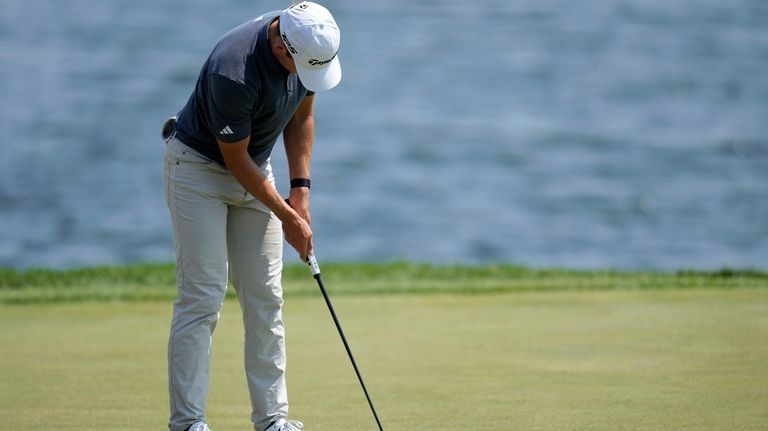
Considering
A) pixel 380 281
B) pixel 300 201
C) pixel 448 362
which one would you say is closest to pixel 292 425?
pixel 300 201

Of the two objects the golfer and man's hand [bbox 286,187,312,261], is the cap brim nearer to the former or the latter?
the golfer

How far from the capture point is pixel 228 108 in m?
3.80

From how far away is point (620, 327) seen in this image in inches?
235

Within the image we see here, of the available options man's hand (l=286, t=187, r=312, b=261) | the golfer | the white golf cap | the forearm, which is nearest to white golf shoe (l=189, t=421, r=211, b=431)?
the golfer

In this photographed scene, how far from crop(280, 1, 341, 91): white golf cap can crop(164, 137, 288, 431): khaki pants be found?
1.49 ft

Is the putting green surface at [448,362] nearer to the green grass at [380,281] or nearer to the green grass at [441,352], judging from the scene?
the green grass at [441,352]

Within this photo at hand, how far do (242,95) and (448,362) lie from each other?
187cm

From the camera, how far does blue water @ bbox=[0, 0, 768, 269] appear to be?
16312mm

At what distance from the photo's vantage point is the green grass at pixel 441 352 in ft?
14.4

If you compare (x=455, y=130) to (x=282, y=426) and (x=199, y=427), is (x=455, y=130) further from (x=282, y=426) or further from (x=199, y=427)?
(x=199, y=427)

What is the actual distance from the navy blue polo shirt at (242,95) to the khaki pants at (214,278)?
89 millimetres

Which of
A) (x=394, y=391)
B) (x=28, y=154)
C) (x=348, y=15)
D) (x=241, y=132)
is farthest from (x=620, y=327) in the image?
(x=348, y=15)

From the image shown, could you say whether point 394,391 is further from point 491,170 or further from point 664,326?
point 491,170

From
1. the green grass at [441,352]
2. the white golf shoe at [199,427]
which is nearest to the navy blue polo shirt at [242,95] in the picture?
the white golf shoe at [199,427]
